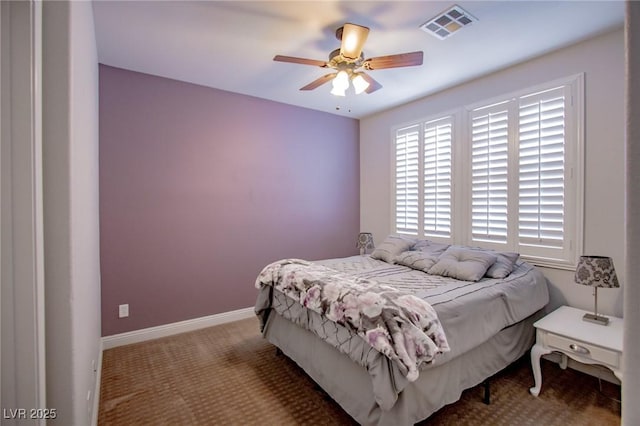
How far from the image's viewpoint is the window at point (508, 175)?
104 inches

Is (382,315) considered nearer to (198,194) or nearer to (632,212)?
(632,212)

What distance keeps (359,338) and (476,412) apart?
40.5 inches

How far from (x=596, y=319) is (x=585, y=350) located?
38cm

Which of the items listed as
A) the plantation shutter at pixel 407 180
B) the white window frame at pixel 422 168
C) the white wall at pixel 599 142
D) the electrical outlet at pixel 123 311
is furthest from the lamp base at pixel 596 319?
the electrical outlet at pixel 123 311

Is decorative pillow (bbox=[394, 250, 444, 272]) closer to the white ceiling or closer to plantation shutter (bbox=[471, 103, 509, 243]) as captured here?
plantation shutter (bbox=[471, 103, 509, 243])

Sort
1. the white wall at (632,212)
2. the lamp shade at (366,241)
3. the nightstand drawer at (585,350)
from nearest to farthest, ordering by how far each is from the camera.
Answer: the white wall at (632,212), the nightstand drawer at (585,350), the lamp shade at (366,241)

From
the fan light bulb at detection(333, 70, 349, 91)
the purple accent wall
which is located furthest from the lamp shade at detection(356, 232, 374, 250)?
the fan light bulb at detection(333, 70, 349, 91)

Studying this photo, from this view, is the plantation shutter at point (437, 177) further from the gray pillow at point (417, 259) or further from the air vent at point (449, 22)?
the air vent at point (449, 22)

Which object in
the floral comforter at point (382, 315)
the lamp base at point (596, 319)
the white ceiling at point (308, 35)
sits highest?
the white ceiling at point (308, 35)

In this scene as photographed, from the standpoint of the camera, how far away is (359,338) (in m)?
1.80

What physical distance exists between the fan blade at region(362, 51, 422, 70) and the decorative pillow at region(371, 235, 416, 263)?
6.17 ft

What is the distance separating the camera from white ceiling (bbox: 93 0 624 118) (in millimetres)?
2111

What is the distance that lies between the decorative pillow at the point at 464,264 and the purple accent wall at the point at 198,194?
1.96m

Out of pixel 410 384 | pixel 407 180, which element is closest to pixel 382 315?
pixel 410 384
